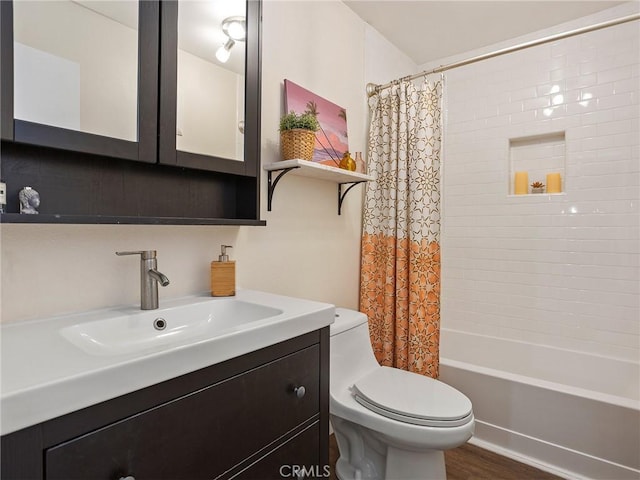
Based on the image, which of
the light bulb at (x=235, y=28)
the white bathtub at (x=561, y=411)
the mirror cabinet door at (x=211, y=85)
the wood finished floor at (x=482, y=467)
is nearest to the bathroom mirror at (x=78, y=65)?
the mirror cabinet door at (x=211, y=85)

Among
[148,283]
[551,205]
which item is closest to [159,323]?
[148,283]

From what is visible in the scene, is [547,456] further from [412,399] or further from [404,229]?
[404,229]

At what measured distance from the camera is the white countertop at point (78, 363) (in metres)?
0.57

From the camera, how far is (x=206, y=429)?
83 cm

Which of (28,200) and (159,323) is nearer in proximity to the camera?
(28,200)

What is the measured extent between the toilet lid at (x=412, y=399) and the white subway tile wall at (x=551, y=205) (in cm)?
130

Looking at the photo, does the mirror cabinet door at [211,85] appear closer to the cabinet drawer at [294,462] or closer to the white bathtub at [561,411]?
the cabinet drawer at [294,462]

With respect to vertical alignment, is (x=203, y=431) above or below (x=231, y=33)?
below

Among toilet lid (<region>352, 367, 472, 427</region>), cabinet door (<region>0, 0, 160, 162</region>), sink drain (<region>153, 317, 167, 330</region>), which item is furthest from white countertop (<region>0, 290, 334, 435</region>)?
toilet lid (<region>352, 367, 472, 427</region>)

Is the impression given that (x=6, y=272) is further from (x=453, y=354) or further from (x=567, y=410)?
(x=453, y=354)

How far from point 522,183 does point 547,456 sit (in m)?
1.66

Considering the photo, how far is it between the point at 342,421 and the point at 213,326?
78 cm

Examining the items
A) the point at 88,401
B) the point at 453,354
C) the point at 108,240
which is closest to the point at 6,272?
the point at 108,240

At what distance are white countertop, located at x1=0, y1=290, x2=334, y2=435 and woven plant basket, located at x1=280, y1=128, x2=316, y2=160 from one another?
801 mm
